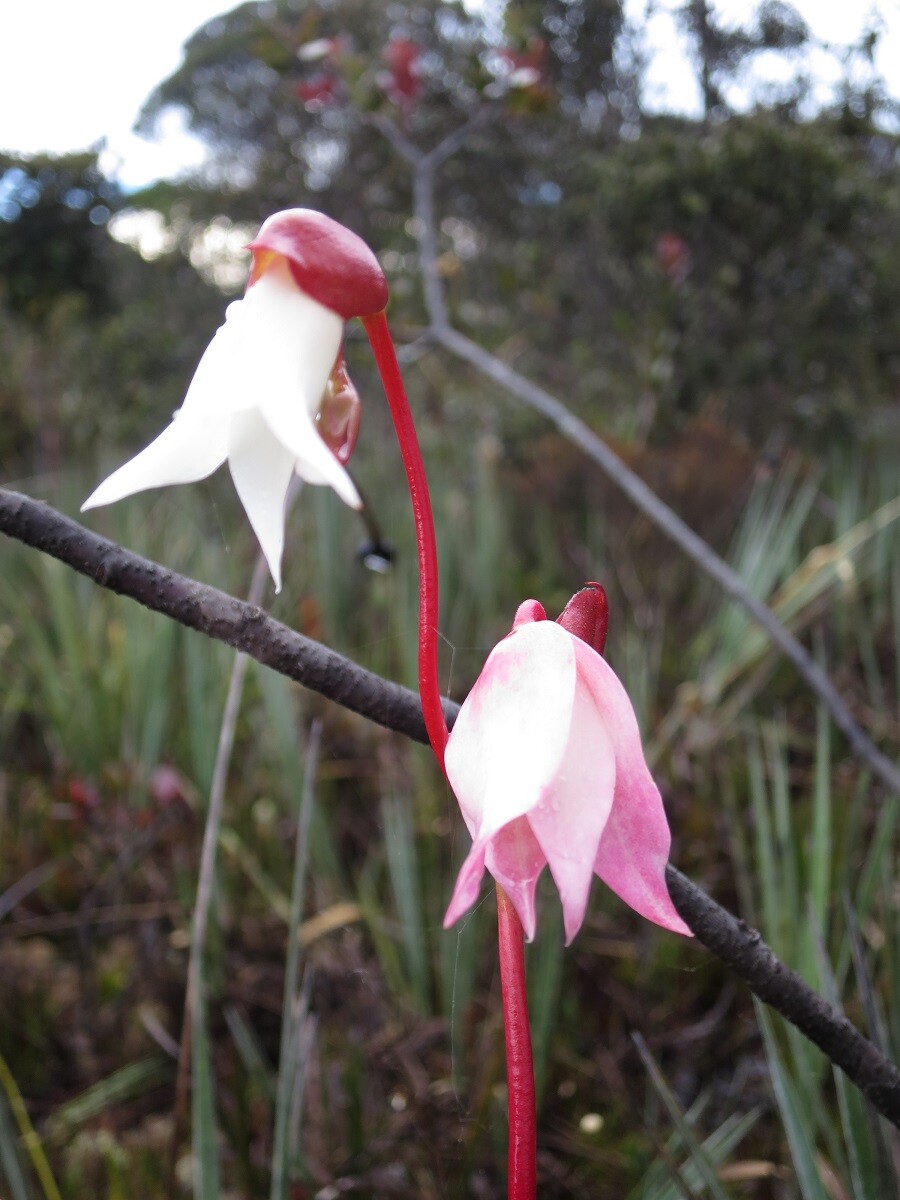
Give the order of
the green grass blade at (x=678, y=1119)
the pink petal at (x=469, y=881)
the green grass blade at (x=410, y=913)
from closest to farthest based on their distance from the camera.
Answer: the pink petal at (x=469, y=881), the green grass blade at (x=678, y=1119), the green grass blade at (x=410, y=913)

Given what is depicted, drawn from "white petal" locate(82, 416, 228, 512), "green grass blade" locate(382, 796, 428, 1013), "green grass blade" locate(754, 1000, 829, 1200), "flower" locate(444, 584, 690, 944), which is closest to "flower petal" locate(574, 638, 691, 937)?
"flower" locate(444, 584, 690, 944)

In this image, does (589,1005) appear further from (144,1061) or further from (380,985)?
(144,1061)

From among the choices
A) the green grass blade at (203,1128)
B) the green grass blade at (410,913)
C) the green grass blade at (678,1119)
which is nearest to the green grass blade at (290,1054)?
the green grass blade at (203,1128)

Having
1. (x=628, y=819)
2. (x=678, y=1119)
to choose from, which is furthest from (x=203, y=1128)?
(x=628, y=819)

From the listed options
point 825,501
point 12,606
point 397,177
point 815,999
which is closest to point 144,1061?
point 815,999

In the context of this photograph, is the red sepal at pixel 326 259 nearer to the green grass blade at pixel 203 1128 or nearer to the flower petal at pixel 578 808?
the flower petal at pixel 578 808

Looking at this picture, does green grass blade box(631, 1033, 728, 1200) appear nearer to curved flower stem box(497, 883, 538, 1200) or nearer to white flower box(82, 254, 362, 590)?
curved flower stem box(497, 883, 538, 1200)
